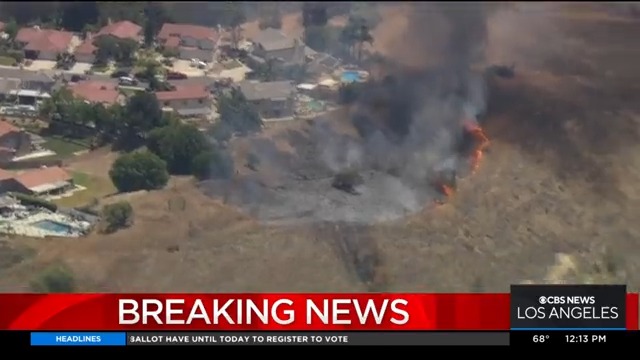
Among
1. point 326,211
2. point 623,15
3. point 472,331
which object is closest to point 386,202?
point 326,211

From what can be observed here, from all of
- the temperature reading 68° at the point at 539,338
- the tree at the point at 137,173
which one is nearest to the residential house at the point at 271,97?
the tree at the point at 137,173

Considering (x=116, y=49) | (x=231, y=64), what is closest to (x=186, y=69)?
(x=231, y=64)

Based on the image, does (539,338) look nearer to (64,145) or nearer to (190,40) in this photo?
(190,40)

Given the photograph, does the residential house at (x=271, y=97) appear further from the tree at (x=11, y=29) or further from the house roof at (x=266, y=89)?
the tree at (x=11, y=29)

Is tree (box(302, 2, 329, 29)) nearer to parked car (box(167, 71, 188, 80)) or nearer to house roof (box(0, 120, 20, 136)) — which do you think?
parked car (box(167, 71, 188, 80))
